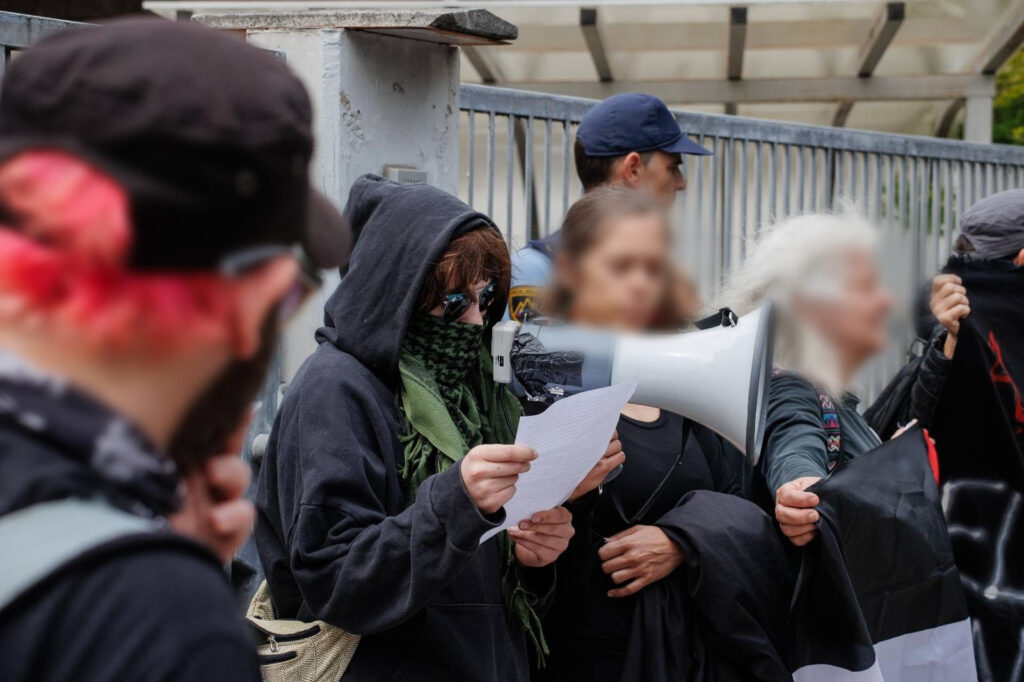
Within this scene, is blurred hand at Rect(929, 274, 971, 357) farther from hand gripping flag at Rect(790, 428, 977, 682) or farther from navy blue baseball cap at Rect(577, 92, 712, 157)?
navy blue baseball cap at Rect(577, 92, 712, 157)

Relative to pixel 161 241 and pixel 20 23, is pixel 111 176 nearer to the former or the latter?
pixel 161 241

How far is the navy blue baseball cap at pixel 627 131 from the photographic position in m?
3.72

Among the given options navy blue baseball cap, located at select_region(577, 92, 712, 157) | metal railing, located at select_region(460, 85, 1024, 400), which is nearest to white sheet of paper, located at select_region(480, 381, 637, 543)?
metal railing, located at select_region(460, 85, 1024, 400)

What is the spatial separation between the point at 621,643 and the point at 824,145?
3.74 meters

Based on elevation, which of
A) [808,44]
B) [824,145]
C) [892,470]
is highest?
[808,44]

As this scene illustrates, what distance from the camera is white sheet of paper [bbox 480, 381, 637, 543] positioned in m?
1.96

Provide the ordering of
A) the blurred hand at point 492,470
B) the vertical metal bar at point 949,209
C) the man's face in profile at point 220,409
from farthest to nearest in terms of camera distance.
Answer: the vertical metal bar at point 949,209, the blurred hand at point 492,470, the man's face in profile at point 220,409

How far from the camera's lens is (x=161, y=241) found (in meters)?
0.87

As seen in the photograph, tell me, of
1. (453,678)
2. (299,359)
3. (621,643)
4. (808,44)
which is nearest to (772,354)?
(621,643)

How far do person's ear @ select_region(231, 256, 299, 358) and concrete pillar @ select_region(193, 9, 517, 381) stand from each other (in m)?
2.46

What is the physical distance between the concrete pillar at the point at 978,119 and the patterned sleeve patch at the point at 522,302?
7713 mm

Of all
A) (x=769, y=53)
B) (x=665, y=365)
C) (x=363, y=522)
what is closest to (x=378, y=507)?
(x=363, y=522)

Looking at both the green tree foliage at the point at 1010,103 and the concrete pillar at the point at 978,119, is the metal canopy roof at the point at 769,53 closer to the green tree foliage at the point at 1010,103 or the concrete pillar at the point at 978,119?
the concrete pillar at the point at 978,119

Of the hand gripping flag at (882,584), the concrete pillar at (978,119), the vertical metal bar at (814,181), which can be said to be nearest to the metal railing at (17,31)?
the hand gripping flag at (882,584)
